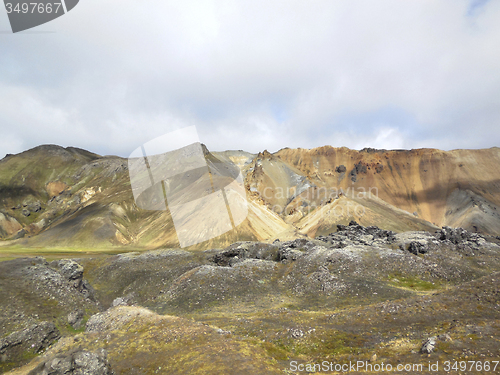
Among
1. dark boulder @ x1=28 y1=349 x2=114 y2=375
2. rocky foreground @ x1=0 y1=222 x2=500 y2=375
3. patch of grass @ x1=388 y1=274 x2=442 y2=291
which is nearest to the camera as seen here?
dark boulder @ x1=28 y1=349 x2=114 y2=375

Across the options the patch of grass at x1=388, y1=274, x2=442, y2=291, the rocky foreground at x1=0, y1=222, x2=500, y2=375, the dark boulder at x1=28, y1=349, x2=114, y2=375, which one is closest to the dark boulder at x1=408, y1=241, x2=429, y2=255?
the rocky foreground at x1=0, y1=222, x2=500, y2=375

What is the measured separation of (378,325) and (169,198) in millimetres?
153860

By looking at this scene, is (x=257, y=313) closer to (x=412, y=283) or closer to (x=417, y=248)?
(x=412, y=283)

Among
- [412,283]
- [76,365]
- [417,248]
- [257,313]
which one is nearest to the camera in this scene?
[76,365]

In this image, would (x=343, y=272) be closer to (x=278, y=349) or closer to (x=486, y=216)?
(x=278, y=349)

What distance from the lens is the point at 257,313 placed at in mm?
34875

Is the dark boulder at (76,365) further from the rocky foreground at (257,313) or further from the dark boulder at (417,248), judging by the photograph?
the dark boulder at (417,248)

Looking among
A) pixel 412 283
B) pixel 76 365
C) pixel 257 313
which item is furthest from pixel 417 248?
pixel 76 365

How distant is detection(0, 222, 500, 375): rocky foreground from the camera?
63.2 feet

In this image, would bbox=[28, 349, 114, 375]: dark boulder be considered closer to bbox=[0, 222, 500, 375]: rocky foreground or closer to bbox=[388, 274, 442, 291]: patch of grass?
bbox=[0, 222, 500, 375]: rocky foreground

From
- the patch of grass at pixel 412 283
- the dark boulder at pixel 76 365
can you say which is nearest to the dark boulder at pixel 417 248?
the patch of grass at pixel 412 283

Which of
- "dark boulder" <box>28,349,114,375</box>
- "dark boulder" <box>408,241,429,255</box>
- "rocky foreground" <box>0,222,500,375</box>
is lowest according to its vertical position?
"dark boulder" <box>408,241,429,255</box>

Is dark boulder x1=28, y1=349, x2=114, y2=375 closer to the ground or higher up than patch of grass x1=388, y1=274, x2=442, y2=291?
higher up

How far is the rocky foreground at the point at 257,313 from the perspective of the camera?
19.2 meters
